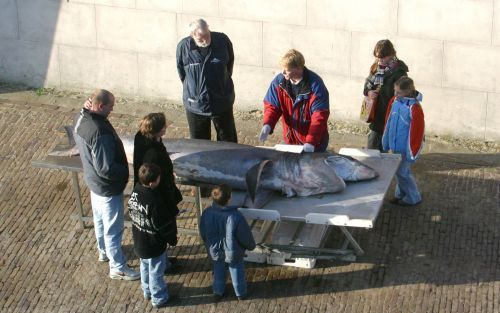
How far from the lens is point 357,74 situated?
443 inches

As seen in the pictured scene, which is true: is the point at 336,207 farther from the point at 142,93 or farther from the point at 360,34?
the point at 142,93

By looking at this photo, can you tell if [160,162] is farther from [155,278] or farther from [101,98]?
[155,278]

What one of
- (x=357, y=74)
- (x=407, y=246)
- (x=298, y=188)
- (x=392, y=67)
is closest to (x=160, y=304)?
(x=298, y=188)

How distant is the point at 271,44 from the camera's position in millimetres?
11500

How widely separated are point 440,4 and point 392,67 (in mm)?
1392

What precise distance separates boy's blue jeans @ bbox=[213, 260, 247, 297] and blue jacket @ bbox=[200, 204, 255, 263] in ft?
0.38

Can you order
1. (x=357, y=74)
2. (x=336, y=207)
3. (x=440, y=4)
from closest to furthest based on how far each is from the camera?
(x=336, y=207) < (x=440, y=4) < (x=357, y=74)

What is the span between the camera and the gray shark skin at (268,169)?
28.1 feet

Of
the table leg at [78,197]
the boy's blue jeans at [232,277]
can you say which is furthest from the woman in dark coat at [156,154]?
the table leg at [78,197]

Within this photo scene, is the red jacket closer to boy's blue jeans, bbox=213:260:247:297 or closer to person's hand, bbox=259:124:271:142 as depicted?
person's hand, bbox=259:124:271:142

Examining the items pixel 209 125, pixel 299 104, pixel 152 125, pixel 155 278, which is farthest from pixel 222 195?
pixel 209 125

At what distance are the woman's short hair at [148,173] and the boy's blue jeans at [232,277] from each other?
983 millimetres

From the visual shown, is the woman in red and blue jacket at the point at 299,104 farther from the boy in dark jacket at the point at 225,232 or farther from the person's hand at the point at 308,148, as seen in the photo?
the boy in dark jacket at the point at 225,232

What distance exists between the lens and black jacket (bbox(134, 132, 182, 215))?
8125 mm
